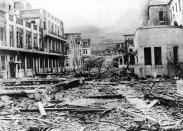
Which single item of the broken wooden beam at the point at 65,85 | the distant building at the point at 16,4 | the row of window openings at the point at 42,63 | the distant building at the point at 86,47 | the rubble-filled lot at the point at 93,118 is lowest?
the rubble-filled lot at the point at 93,118

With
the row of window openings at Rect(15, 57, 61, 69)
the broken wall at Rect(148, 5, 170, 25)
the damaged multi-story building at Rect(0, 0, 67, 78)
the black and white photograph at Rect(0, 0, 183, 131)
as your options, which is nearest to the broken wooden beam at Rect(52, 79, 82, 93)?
the black and white photograph at Rect(0, 0, 183, 131)

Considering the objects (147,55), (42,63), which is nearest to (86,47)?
(42,63)

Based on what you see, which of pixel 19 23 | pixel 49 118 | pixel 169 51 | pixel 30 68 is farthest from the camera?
pixel 30 68

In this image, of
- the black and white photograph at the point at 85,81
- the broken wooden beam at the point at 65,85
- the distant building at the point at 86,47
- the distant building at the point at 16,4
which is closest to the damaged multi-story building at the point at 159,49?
the black and white photograph at the point at 85,81

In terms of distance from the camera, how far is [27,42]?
33312 millimetres

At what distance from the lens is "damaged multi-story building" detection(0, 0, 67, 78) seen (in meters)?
27.0

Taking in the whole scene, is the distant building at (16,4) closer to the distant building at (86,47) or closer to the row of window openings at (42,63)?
the row of window openings at (42,63)

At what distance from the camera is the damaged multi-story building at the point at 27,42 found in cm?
2702

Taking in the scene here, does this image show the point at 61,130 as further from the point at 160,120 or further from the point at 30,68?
the point at 30,68

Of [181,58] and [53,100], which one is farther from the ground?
[181,58]

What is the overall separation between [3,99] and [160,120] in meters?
7.62

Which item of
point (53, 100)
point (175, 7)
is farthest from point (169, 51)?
point (53, 100)

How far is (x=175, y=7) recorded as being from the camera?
34281mm

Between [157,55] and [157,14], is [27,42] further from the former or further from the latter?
[157,14]
